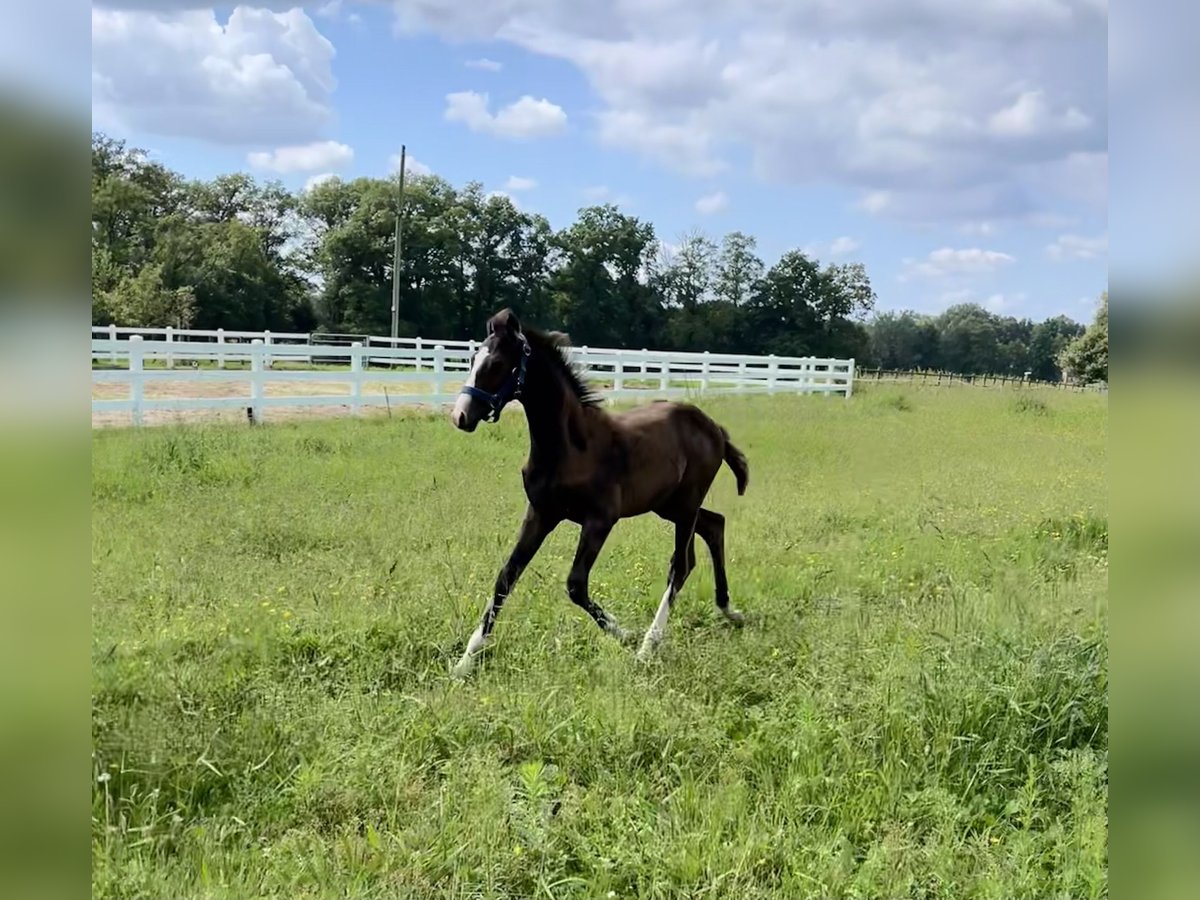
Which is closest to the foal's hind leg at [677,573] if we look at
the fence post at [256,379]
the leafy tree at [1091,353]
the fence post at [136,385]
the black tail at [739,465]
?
the black tail at [739,465]

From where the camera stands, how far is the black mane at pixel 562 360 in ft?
12.3

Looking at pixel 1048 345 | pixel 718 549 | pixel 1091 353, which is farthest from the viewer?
pixel 718 549

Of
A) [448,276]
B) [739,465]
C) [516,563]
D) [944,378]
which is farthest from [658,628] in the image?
[944,378]

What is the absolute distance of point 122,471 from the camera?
13.2ft

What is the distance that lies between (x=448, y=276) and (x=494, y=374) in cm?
91

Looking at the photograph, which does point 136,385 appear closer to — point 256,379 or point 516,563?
point 256,379

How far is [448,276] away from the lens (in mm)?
4176

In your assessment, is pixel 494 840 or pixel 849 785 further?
pixel 849 785

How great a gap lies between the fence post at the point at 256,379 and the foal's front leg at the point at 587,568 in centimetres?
205

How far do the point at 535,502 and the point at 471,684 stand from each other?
0.86 meters

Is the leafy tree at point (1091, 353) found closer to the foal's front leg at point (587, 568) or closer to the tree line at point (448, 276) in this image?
the tree line at point (448, 276)
